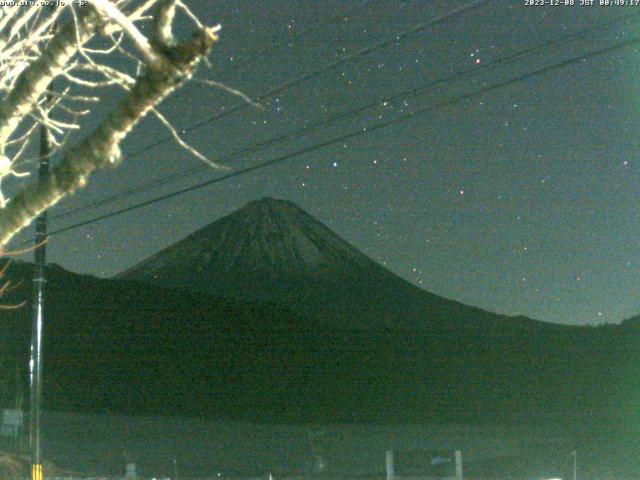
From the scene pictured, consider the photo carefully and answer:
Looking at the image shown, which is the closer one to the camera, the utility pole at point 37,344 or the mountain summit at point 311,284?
the utility pole at point 37,344

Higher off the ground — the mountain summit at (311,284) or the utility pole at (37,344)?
the mountain summit at (311,284)

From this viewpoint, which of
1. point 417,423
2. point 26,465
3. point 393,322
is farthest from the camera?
point 393,322

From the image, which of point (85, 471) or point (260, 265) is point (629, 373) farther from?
point (260, 265)

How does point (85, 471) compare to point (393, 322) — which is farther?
point (393, 322)

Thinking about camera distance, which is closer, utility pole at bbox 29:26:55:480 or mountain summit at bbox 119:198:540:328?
utility pole at bbox 29:26:55:480

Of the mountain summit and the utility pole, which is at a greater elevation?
the mountain summit

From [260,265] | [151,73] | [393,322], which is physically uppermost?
[260,265]

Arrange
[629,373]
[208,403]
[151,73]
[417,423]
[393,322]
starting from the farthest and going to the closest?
[393,322]
[629,373]
[208,403]
[417,423]
[151,73]

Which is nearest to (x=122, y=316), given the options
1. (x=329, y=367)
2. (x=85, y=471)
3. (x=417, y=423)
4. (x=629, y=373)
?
(x=329, y=367)

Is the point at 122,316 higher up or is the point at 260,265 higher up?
the point at 260,265

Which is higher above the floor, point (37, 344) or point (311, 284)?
point (311, 284)

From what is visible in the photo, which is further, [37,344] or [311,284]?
[311,284]
